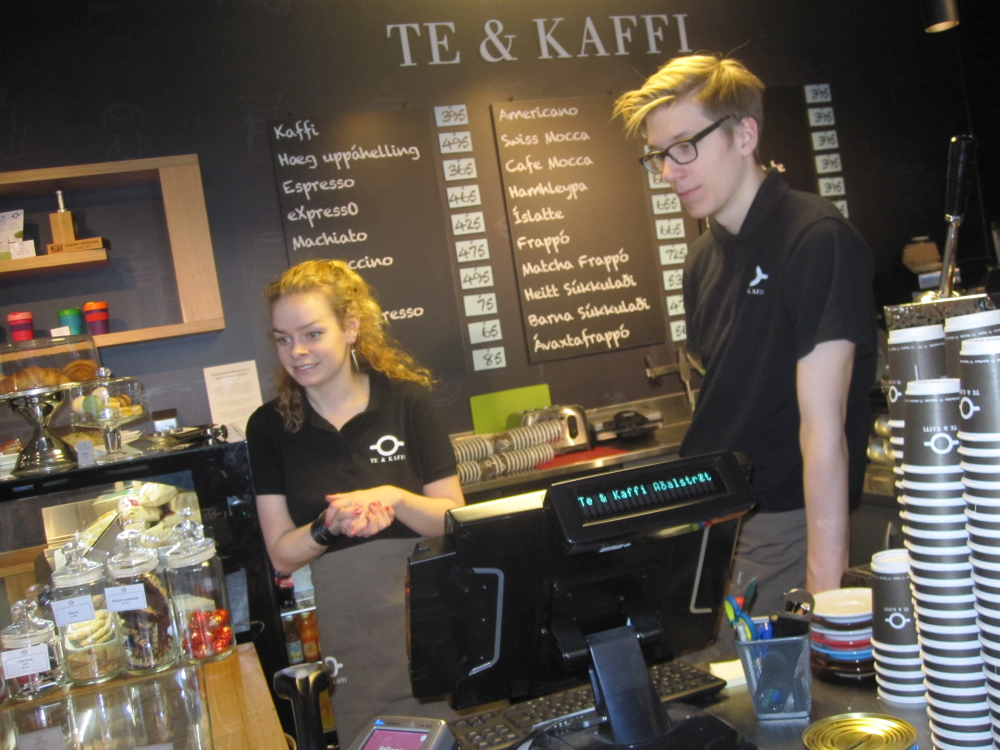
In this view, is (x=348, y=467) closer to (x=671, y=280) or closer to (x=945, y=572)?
(x=945, y=572)

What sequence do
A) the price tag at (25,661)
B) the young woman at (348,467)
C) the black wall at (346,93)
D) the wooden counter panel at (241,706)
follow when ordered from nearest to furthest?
the wooden counter panel at (241,706) < the price tag at (25,661) < the young woman at (348,467) < the black wall at (346,93)

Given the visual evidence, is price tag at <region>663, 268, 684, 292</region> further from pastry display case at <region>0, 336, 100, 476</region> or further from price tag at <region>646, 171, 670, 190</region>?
pastry display case at <region>0, 336, 100, 476</region>

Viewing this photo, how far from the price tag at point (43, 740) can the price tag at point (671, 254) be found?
309 centimetres

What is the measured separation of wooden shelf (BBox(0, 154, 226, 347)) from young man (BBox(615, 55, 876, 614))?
1.90 metres

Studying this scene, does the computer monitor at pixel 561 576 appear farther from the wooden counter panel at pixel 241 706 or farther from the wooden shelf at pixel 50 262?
the wooden shelf at pixel 50 262

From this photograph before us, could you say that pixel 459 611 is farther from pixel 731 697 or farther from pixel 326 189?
pixel 326 189

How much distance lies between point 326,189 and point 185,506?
6.45 ft

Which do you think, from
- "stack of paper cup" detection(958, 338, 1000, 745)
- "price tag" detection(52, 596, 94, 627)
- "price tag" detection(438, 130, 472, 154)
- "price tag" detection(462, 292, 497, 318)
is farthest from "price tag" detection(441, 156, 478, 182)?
"stack of paper cup" detection(958, 338, 1000, 745)

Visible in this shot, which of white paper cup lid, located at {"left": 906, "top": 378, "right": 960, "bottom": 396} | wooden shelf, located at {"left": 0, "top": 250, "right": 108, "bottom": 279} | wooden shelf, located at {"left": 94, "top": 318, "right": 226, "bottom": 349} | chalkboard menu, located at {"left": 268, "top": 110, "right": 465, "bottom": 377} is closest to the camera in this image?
white paper cup lid, located at {"left": 906, "top": 378, "right": 960, "bottom": 396}

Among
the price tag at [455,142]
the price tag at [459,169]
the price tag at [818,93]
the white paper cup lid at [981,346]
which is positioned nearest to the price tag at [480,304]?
the price tag at [459,169]

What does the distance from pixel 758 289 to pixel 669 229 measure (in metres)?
2.23

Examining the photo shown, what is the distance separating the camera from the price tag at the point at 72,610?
1.50 m

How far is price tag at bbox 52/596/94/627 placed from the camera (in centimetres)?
150

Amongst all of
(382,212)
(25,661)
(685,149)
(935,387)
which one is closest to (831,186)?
(382,212)
